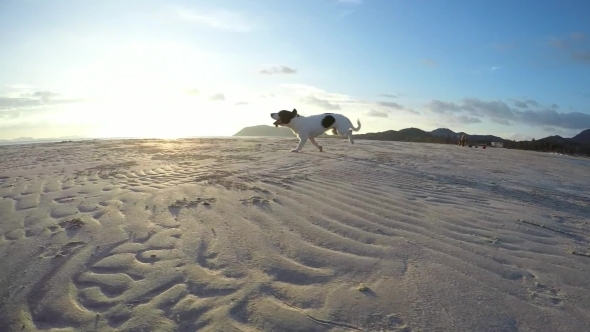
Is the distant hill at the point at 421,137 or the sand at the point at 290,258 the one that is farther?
the distant hill at the point at 421,137

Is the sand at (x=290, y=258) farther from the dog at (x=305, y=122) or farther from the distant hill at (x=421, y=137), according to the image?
the distant hill at (x=421, y=137)

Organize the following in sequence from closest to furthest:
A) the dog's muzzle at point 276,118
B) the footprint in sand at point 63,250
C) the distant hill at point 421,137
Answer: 1. the footprint in sand at point 63,250
2. the dog's muzzle at point 276,118
3. the distant hill at point 421,137

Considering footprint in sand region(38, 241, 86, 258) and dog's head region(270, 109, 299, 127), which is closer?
footprint in sand region(38, 241, 86, 258)

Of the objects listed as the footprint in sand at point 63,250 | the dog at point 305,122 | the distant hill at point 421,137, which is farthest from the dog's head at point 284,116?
the distant hill at point 421,137

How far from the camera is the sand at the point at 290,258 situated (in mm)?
1919

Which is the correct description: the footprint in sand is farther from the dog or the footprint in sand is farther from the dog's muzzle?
the dog's muzzle

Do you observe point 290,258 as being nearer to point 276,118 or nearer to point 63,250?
point 63,250

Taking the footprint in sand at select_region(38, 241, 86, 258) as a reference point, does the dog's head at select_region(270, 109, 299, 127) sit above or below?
above

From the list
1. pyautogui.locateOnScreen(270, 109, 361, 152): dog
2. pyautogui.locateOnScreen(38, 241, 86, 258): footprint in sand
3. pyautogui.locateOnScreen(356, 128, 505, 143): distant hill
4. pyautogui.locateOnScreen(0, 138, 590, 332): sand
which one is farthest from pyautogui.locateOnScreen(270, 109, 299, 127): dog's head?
pyautogui.locateOnScreen(356, 128, 505, 143): distant hill

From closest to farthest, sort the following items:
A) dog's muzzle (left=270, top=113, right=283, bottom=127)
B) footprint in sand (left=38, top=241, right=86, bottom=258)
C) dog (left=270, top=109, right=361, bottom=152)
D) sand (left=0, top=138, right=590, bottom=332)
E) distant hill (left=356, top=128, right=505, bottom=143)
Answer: sand (left=0, top=138, right=590, bottom=332) < footprint in sand (left=38, top=241, right=86, bottom=258) < dog (left=270, top=109, right=361, bottom=152) < dog's muzzle (left=270, top=113, right=283, bottom=127) < distant hill (left=356, top=128, right=505, bottom=143)

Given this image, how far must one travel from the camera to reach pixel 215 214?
352cm

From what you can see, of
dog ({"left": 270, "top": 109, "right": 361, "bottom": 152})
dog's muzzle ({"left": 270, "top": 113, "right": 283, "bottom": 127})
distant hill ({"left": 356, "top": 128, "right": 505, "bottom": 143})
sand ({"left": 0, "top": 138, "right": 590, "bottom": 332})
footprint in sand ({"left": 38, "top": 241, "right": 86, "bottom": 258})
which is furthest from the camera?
distant hill ({"left": 356, "top": 128, "right": 505, "bottom": 143})

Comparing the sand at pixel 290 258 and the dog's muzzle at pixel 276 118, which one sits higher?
the dog's muzzle at pixel 276 118

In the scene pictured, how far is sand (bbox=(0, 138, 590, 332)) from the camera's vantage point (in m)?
1.92
